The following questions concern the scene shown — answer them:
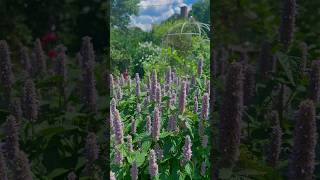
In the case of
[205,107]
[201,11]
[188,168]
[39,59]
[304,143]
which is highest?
[201,11]

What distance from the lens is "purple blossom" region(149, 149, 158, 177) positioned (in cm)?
291

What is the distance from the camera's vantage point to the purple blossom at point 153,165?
2.91 metres

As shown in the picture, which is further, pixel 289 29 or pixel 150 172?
pixel 150 172

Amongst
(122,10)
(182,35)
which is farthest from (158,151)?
(122,10)

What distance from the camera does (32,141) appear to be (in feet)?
8.56

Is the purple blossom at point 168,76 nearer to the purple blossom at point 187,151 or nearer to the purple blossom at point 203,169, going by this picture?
the purple blossom at point 187,151

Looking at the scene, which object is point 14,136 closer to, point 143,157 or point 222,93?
point 143,157

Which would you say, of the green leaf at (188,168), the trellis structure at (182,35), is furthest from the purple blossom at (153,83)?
the green leaf at (188,168)

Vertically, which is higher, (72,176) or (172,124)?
(172,124)

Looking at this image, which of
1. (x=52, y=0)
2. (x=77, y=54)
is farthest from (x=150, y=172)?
(x=52, y=0)

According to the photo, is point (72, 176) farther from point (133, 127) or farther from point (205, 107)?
point (205, 107)

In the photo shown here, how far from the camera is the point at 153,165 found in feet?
9.56

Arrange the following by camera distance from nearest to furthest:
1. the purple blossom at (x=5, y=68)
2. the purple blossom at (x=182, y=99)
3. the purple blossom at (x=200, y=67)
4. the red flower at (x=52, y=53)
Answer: the purple blossom at (x=5, y=68)
the red flower at (x=52, y=53)
the purple blossom at (x=200, y=67)
the purple blossom at (x=182, y=99)

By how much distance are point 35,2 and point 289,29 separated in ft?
4.21
